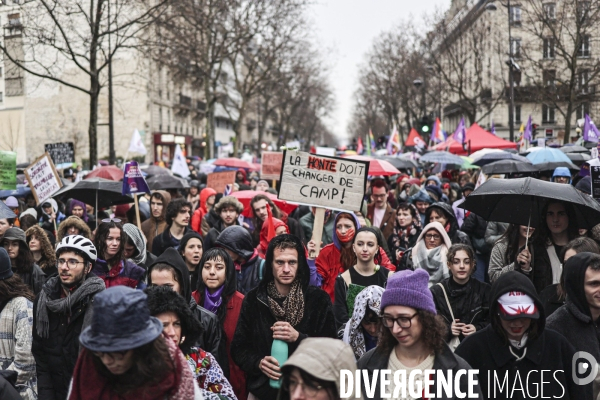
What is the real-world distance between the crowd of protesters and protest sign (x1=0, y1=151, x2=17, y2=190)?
2732 mm

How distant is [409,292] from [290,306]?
128cm

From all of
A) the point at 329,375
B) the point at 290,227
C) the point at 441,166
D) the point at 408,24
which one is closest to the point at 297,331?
the point at 329,375

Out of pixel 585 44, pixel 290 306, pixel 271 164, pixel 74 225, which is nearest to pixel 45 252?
pixel 74 225

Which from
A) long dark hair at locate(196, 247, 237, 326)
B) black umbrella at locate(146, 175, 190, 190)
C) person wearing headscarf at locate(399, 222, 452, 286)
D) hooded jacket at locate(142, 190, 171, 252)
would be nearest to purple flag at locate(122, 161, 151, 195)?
hooded jacket at locate(142, 190, 171, 252)

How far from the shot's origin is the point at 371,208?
408 inches

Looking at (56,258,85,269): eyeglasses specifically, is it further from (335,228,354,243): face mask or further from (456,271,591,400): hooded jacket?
(335,228,354,243): face mask

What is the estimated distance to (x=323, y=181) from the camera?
7.08m

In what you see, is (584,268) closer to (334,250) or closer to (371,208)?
(334,250)

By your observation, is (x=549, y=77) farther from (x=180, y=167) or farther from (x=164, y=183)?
(x=164, y=183)

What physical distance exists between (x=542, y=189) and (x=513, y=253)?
0.72 metres

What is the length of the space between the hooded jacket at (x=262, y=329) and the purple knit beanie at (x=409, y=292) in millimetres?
1116

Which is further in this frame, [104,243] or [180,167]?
[180,167]

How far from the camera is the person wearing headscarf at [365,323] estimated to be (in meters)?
4.78

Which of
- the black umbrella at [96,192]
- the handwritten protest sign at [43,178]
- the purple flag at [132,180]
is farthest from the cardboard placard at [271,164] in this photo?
the handwritten protest sign at [43,178]
